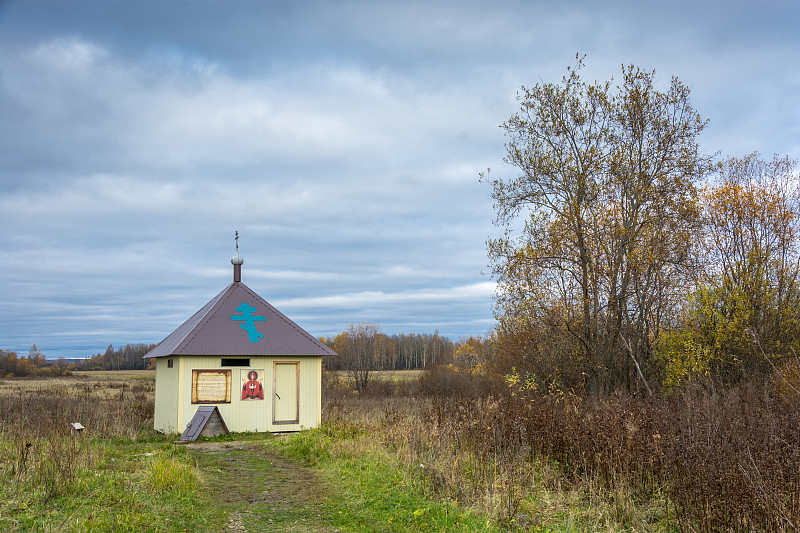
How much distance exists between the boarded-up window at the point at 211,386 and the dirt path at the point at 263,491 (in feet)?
9.82

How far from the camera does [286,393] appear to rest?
55.7 feet

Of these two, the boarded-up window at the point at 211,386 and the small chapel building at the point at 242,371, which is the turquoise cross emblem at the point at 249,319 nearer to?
the small chapel building at the point at 242,371

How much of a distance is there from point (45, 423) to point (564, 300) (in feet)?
42.6

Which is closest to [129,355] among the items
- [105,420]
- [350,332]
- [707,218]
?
[350,332]

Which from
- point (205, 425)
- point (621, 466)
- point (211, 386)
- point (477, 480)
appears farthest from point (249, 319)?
point (621, 466)

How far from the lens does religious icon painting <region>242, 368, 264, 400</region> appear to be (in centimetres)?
1652

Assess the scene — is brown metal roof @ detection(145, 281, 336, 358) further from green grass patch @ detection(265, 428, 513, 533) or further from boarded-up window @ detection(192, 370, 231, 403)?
green grass patch @ detection(265, 428, 513, 533)

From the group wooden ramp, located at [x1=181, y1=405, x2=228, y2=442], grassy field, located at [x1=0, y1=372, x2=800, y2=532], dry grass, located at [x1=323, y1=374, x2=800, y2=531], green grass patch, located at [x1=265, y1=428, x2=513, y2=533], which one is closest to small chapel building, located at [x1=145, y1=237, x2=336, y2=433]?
wooden ramp, located at [x1=181, y1=405, x2=228, y2=442]

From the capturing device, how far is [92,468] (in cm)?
896

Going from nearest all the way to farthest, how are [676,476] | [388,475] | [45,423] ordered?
[676,476] → [388,475] → [45,423]

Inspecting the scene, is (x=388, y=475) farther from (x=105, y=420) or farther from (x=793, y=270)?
(x=793, y=270)

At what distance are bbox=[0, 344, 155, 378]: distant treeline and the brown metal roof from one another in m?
40.1

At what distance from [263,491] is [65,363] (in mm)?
96961

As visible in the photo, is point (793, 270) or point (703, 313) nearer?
A: point (703, 313)
